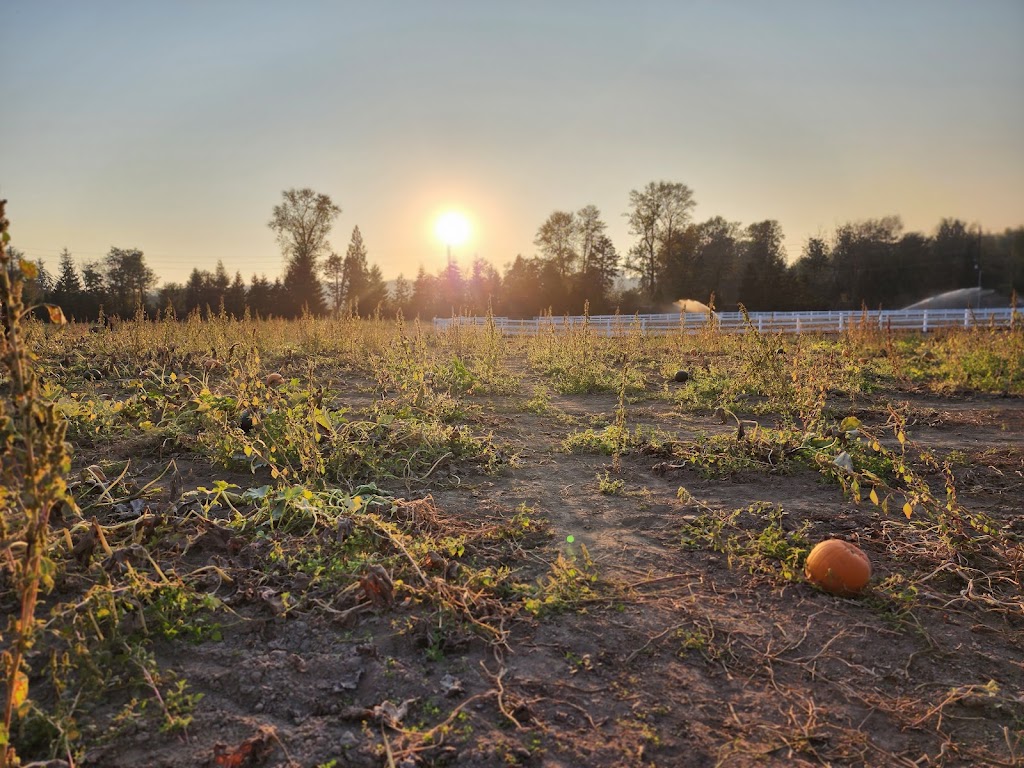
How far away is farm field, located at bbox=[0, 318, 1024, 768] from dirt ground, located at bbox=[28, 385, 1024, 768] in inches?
A: 0.4

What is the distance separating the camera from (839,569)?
101 inches

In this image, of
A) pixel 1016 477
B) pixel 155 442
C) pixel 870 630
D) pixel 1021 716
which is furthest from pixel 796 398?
pixel 155 442

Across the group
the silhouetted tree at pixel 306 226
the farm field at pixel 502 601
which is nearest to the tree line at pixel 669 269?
the silhouetted tree at pixel 306 226

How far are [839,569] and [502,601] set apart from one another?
1.46 m

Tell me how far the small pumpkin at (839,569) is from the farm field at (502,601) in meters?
0.07

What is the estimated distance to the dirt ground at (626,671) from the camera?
170 centimetres

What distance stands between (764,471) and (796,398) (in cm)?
209

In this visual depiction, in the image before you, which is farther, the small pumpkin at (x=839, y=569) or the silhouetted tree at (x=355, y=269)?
the silhouetted tree at (x=355, y=269)

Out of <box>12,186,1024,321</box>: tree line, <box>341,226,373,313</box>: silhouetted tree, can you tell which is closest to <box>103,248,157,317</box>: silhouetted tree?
<box>12,186,1024,321</box>: tree line

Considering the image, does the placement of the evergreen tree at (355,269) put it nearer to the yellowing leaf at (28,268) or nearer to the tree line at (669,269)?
the tree line at (669,269)

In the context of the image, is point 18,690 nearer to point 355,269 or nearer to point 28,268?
point 28,268

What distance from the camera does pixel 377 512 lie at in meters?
3.19

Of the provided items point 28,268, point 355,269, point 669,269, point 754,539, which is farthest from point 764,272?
point 28,268

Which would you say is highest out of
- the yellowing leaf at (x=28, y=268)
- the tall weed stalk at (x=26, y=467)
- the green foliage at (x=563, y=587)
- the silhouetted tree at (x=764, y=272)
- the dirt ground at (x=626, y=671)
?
the silhouetted tree at (x=764, y=272)
